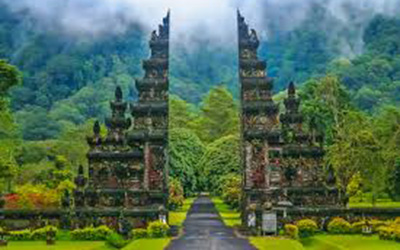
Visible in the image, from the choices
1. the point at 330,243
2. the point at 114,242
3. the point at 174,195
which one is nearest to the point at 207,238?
the point at 114,242

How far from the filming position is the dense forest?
6356 cm

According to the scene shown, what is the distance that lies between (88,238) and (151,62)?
17920 mm

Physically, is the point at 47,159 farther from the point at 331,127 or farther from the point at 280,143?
the point at 280,143

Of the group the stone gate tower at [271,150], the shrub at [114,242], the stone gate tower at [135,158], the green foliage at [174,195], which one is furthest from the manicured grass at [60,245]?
the green foliage at [174,195]

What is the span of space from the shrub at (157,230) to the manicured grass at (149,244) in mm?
1977

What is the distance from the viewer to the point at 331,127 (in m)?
77.4

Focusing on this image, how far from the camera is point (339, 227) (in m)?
36.6

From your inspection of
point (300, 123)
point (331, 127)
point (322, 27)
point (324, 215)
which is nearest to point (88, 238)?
point (324, 215)

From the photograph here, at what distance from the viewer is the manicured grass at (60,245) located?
29.8m

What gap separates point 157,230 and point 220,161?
35.4 metres

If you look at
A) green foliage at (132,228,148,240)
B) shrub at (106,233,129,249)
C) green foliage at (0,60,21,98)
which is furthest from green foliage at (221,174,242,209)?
shrub at (106,233,129,249)

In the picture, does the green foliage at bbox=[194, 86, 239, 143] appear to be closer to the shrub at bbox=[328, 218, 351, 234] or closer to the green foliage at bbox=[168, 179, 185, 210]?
the green foliage at bbox=[168, 179, 185, 210]

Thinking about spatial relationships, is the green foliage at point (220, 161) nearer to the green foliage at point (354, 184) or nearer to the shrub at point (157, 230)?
the green foliage at point (354, 184)

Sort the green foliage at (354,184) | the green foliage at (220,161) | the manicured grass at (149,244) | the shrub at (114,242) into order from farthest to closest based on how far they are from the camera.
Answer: the green foliage at (220,161) → the green foliage at (354,184) → the shrub at (114,242) → the manicured grass at (149,244)
